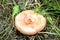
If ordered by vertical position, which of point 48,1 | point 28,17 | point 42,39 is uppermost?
point 48,1

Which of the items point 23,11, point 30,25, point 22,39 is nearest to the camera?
point 30,25

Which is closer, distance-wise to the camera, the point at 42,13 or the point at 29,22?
the point at 29,22

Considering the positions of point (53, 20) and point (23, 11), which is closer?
point (23, 11)

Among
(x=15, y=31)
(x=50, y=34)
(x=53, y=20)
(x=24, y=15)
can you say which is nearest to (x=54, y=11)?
(x=53, y=20)

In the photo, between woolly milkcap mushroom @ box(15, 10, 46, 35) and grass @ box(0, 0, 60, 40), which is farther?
grass @ box(0, 0, 60, 40)

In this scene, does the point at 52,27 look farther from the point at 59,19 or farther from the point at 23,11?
the point at 23,11
